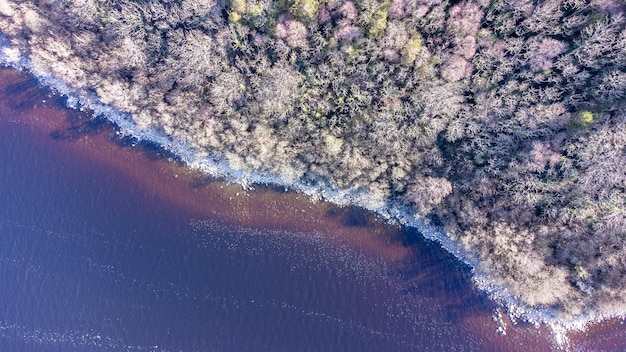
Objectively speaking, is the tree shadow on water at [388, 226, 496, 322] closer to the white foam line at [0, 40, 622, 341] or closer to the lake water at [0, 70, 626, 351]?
the lake water at [0, 70, 626, 351]

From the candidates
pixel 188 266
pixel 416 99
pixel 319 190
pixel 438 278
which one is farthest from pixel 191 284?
pixel 416 99

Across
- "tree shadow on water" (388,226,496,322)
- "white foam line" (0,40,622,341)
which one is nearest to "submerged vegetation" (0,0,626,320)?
"white foam line" (0,40,622,341)

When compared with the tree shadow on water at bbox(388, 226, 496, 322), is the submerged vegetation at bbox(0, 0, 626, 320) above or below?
above

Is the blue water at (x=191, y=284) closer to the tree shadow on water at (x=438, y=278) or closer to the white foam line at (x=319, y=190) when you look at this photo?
the tree shadow on water at (x=438, y=278)

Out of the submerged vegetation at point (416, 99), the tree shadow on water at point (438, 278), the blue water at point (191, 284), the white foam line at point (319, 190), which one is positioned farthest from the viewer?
the tree shadow on water at point (438, 278)

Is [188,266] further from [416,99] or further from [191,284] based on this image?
[416,99]

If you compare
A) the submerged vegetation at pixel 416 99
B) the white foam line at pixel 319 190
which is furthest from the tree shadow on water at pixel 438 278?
the submerged vegetation at pixel 416 99
